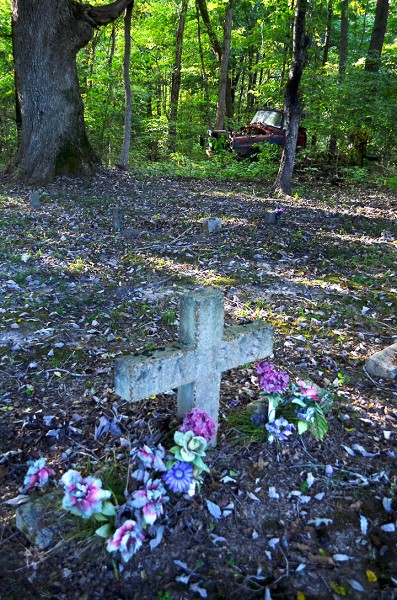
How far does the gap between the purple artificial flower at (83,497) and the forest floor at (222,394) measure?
19cm

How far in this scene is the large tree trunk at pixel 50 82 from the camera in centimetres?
1025

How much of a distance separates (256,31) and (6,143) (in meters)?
12.0

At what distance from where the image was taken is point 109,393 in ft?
11.2

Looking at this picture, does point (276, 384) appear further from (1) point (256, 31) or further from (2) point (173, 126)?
(1) point (256, 31)

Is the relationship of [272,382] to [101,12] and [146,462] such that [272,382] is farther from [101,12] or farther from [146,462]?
[101,12]

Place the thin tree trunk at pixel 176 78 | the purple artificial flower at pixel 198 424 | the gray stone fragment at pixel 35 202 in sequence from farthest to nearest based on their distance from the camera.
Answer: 1. the thin tree trunk at pixel 176 78
2. the gray stone fragment at pixel 35 202
3. the purple artificial flower at pixel 198 424

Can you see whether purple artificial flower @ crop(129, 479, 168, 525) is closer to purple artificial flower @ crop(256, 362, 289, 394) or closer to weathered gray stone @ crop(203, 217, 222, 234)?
purple artificial flower @ crop(256, 362, 289, 394)

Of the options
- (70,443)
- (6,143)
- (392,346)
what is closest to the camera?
(70,443)

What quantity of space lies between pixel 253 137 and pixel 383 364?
13.7 meters

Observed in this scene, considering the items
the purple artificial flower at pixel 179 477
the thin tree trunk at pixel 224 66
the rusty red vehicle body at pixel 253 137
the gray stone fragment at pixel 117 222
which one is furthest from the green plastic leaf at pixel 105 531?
the thin tree trunk at pixel 224 66

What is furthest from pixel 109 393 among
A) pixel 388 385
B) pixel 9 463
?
pixel 388 385

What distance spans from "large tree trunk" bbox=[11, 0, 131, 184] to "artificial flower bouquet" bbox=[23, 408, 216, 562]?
966 centimetres

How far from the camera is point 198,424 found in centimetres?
238

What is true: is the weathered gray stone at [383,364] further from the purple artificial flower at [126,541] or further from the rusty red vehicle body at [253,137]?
the rusty red vehicle body at [253,137]
